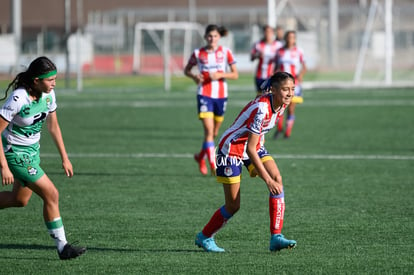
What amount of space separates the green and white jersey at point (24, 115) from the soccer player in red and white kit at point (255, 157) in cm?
166

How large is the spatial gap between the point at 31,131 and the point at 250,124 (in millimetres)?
1934

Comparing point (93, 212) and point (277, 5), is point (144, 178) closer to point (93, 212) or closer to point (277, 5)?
point (93, 212)

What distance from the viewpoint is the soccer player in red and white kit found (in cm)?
772

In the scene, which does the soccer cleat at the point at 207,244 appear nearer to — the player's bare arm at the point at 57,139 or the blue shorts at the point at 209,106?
the player's bare arm at the point at 57,139

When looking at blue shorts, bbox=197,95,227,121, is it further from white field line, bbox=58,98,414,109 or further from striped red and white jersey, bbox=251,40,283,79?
white field line, bbox=58,98,414,109

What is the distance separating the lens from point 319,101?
97.2 feet

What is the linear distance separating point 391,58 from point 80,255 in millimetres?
30519

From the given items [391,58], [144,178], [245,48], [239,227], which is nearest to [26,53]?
[245,48]

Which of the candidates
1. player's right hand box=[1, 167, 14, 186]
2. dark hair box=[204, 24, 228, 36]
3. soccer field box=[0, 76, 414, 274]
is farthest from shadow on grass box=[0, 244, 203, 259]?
dark hair box=[204, 24, 228, 36]

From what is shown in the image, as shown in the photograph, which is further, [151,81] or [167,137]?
[151,81]

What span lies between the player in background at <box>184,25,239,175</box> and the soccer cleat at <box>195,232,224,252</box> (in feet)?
18.1

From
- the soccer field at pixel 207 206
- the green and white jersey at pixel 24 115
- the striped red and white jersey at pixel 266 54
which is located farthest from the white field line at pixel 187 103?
the green and white jersey at pixel 24 115

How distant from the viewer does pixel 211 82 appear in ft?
46.1

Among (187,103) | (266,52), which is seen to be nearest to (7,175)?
(266,52)
